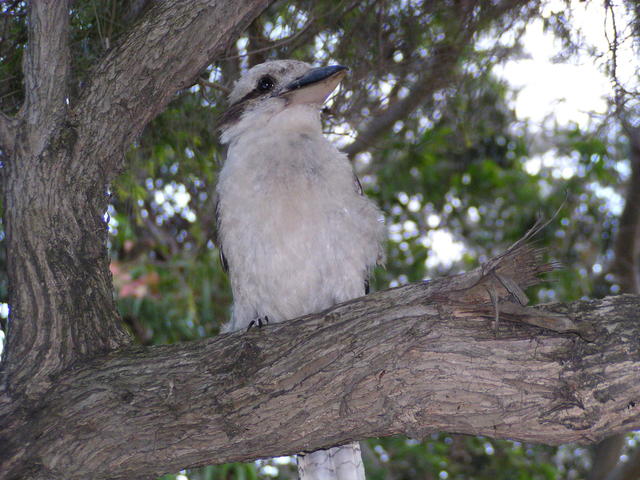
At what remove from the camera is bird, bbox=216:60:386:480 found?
8.65 feet

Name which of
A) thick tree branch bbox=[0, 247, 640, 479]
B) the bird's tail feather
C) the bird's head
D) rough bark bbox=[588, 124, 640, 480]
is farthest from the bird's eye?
rough bark bbox=[588, 124, 640, 480]

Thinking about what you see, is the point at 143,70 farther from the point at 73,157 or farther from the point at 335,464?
the point at 335,464

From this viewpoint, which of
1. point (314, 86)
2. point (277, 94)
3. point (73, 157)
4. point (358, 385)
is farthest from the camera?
point (277, 94)

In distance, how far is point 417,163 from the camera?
18.8ft

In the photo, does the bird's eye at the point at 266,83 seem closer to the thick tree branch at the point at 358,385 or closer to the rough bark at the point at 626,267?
the thick tree branch at the point at 358,385

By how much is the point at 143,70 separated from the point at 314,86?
0.70 m

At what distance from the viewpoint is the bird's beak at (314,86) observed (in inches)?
108

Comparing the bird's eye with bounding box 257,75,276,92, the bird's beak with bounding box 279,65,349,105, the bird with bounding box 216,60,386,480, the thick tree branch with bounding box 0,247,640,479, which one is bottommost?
the thick tree branch with bounding box 0,247,640,479

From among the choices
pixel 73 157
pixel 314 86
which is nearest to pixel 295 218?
pixel 314 86

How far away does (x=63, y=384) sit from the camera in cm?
205

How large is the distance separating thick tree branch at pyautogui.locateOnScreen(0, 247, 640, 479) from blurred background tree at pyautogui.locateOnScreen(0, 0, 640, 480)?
29cm

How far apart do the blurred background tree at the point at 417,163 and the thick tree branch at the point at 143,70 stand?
464mm

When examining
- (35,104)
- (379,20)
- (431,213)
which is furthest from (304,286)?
(431,213)

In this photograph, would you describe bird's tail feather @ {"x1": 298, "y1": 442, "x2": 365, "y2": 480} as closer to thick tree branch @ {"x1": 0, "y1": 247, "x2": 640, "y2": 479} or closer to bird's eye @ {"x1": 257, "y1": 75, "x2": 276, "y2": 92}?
thick tree branch @ {"x1": 0, "y1": 247, "x2": 640, "y2": 479}
